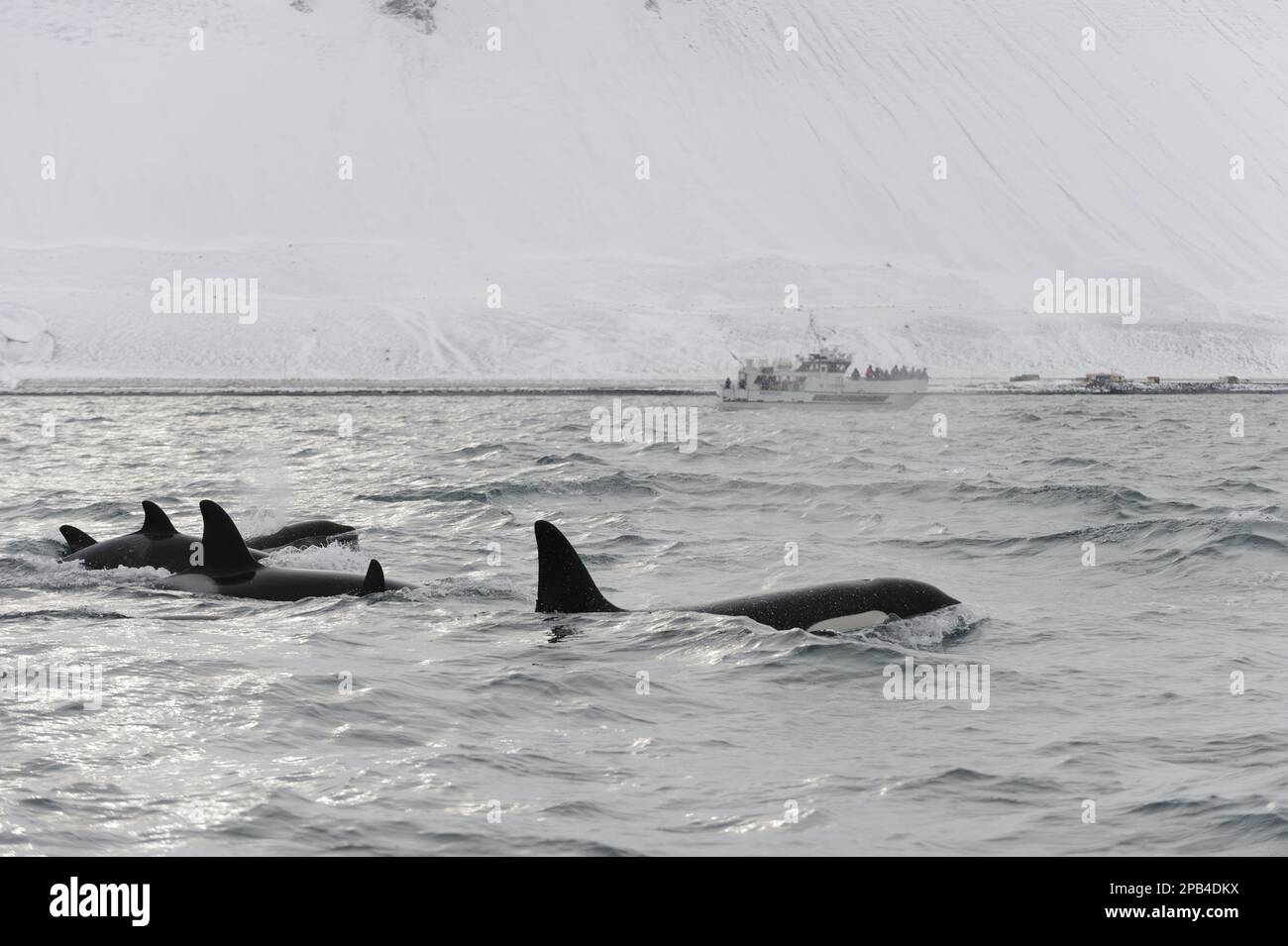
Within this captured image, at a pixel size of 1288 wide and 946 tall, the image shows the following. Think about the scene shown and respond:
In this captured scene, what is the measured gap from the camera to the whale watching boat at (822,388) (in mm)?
110750

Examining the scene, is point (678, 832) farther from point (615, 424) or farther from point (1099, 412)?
point (1099, 412)

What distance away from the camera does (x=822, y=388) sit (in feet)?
366

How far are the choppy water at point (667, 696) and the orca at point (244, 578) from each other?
364 millimetres

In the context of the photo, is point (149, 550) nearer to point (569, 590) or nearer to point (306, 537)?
point (306, 537)

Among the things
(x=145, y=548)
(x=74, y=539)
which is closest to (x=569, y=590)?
(x=145, y=548)

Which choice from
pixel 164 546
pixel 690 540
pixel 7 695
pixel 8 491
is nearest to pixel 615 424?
pixel 8 491

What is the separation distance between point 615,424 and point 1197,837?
79.3 metres

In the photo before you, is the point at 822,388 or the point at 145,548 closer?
the point at 145,548

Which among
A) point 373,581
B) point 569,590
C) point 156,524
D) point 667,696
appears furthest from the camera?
point 156,524

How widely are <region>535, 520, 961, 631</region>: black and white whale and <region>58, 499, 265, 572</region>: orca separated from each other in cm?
535

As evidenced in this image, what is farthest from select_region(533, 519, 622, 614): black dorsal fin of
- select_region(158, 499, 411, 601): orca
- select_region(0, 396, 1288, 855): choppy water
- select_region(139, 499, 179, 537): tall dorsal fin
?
select_region(139, 499, 179, 537): tall dorsal fin

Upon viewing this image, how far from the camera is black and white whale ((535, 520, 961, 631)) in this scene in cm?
1474

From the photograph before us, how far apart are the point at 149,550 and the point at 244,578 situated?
2.19 m

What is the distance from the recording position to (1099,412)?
101m
